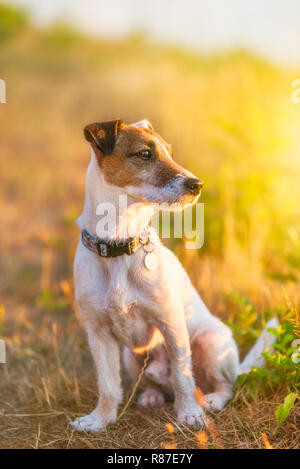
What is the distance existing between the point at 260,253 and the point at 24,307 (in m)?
2.85

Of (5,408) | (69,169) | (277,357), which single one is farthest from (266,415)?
(69,169)

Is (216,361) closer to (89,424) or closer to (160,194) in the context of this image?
(89,424)

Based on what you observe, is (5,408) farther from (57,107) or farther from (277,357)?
(57,107)

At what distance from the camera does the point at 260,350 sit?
11.7 ft

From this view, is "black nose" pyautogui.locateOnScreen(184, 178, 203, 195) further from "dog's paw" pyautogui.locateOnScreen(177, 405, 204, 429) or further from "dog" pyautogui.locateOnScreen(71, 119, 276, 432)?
"dog's paw" pyautogui.locateOnScreen(177, 405, 204, 429)

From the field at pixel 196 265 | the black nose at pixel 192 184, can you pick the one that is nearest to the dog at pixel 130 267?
the black nose at pixel 192 184

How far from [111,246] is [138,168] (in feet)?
1.65

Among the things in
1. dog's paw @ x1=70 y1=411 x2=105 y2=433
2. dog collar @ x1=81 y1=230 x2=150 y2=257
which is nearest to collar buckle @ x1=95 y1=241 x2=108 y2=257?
dog collar @ x1=81 y1=230 x2=150 y2=257

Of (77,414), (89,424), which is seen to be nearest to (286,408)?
(89,424)

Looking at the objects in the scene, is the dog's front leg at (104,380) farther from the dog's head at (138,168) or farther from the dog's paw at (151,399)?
the dog's head at (138,168)

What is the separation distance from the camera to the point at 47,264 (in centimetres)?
661

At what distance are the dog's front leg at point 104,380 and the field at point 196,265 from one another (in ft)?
0.29

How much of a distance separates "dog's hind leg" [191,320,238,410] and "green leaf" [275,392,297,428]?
613 mm

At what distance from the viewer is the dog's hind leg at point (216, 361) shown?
328cm
